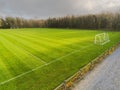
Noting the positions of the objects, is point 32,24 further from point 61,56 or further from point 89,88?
point 89,88

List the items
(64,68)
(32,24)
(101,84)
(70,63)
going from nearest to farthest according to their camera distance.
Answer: (101,84), (64,68), (70,63), (32,24)

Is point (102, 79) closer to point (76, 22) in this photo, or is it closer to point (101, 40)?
point (101, 40)

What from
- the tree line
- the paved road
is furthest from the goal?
the tree line

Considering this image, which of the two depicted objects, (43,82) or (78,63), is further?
(78,63)

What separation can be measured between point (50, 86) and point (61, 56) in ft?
30.3

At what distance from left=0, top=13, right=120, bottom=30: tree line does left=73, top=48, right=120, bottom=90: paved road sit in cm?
7151

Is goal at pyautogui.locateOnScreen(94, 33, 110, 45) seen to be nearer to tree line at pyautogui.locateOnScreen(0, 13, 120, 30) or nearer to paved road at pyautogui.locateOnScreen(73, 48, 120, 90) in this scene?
paved road at pyautogui.locateOnScreen(73, 48, 120, 90)

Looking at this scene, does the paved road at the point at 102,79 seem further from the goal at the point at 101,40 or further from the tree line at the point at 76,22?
the tree line at the point at 76,22

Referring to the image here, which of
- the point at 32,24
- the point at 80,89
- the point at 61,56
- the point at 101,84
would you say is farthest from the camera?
the point at 32,24

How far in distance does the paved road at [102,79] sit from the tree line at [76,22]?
71513 mm

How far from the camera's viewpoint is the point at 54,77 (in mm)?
14938

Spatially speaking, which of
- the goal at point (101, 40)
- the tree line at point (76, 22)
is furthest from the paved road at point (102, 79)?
the tree line at point (76, 22)

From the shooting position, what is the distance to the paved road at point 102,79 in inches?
515

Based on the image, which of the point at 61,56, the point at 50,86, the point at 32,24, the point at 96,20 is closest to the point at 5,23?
the point at 32,24
